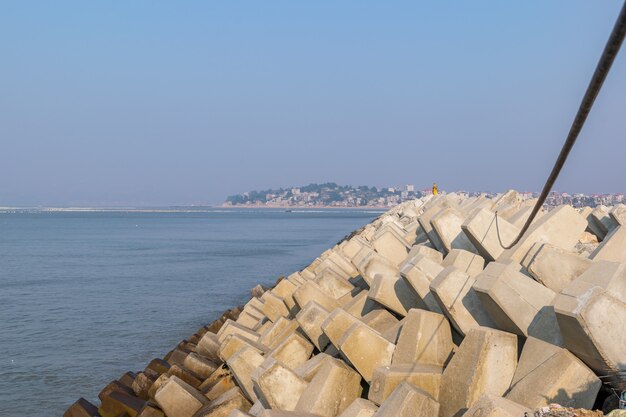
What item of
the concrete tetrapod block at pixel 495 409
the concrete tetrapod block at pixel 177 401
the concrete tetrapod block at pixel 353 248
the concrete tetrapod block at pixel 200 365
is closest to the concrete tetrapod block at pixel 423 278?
the concrete tetrapod block at pixel 495 409

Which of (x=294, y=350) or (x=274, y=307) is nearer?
(x=294, y=350)

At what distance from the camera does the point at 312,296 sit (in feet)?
24.8

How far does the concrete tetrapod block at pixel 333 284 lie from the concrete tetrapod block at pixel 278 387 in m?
2.75

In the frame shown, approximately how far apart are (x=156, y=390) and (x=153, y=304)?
452 inches

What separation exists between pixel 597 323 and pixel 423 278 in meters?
1.97

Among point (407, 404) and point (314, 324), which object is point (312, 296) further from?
point (407, 404)

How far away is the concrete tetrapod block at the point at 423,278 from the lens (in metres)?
5.48

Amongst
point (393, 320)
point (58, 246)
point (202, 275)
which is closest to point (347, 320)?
point (393, 320)

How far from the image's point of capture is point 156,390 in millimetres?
7262

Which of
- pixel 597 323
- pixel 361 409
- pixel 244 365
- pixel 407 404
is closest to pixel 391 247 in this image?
pixel 244 365

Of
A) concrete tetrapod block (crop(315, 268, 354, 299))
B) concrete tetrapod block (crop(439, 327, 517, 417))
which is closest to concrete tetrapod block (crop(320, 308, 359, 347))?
concrete tetrapod block (crop(439, 327, 517, 417))

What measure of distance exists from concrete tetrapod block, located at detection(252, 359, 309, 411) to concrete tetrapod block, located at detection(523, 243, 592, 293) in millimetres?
1852

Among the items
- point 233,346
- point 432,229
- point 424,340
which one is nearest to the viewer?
point 424,340

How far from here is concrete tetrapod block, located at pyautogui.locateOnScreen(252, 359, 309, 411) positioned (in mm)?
5297
